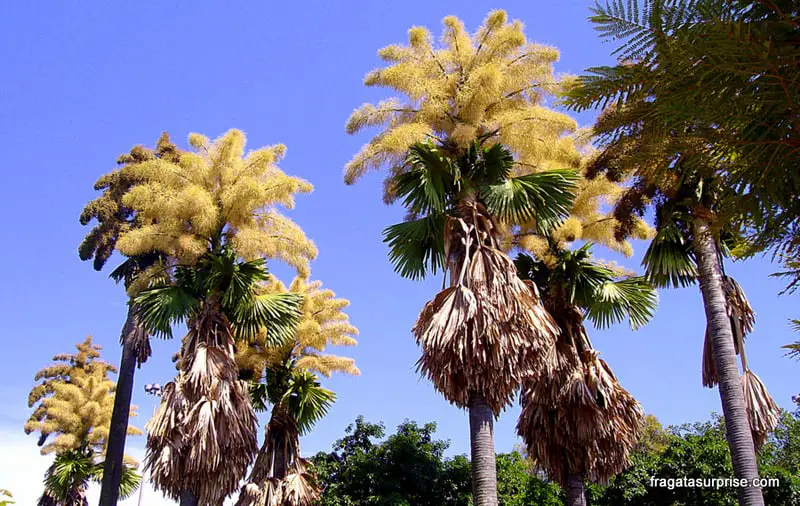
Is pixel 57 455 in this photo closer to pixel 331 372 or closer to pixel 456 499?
pixel 331 372

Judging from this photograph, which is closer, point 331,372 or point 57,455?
point 331,372

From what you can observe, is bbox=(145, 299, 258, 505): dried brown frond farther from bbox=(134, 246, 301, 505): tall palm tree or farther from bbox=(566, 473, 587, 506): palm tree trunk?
bbox=(566, 473, 587, 506): palm tree trunk

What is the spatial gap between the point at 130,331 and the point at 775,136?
19.2 meters

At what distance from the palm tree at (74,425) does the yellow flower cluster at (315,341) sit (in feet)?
35.8

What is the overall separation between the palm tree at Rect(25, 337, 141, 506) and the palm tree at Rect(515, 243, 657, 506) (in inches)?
738

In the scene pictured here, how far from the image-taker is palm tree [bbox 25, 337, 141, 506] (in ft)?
80.9

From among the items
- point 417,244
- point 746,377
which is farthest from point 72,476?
point 746,377

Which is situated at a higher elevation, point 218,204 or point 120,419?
point 218,204

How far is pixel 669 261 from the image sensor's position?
516 inches

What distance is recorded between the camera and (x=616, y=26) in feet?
11.2

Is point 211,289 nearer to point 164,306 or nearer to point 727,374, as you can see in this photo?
point 164,306

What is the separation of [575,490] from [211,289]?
27.8 feet

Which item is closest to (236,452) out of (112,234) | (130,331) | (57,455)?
(130,331)

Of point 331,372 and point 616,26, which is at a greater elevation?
point 331,372
